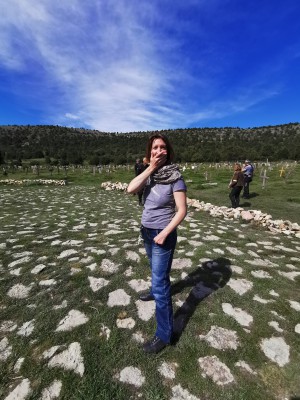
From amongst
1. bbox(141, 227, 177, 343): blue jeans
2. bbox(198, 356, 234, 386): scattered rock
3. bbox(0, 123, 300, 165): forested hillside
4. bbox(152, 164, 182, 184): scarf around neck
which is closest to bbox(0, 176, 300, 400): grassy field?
bbox(198, 356, 234, 386): scattered rock

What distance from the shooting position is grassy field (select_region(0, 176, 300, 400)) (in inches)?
99.7

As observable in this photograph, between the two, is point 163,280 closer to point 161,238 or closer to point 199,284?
point 161,238

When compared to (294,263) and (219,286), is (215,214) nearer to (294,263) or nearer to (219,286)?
(294,263)

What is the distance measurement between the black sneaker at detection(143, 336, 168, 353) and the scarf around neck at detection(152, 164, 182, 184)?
182 cm

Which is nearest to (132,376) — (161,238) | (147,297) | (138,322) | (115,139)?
(138,322)

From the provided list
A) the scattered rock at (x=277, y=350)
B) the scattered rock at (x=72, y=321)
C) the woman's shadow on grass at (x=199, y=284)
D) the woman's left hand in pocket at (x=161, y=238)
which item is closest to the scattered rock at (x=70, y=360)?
the scattered rock at (x=72, y=321)

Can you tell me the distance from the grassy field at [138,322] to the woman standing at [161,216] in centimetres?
32

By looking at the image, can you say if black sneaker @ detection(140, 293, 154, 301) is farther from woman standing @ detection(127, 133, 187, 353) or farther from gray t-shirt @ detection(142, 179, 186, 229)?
gray t-shirt @ detection(142, 179, 186, 229)

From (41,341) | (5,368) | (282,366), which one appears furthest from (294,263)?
(5,368)

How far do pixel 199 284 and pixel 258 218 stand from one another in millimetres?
5161

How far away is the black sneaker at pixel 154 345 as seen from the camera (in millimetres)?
2893

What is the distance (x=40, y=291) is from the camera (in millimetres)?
4109

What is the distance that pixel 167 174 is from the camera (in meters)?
2.93

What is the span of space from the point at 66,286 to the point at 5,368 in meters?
1.57
